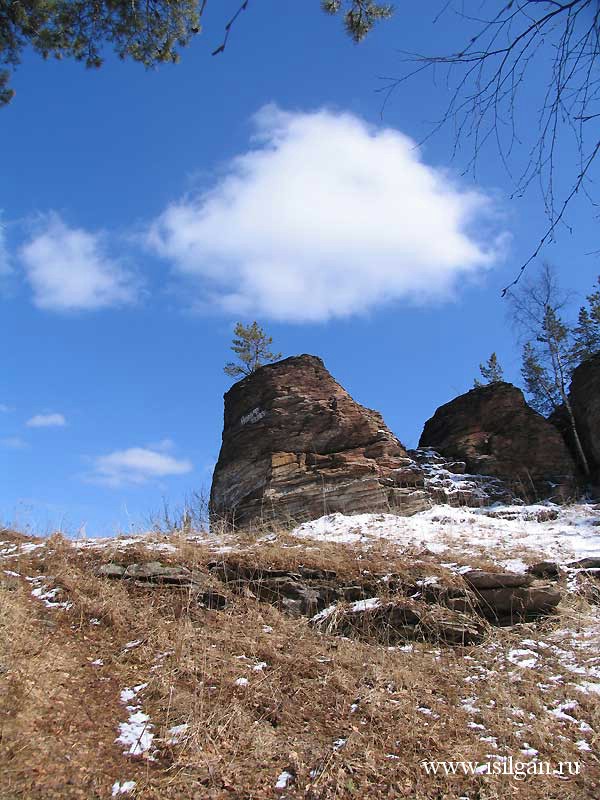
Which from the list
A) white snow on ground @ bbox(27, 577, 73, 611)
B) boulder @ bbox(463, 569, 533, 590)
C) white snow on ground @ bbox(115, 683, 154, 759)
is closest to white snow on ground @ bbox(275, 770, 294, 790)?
white snow on ground @ bbox(115, 683, 154, 759)

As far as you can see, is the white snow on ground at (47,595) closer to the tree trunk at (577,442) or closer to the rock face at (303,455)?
the rock face at (303,455)

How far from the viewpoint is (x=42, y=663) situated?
4840 millimetres

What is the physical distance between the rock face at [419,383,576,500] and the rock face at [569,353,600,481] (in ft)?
2.89

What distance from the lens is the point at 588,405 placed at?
18.6 meters

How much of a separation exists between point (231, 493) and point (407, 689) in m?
11.8

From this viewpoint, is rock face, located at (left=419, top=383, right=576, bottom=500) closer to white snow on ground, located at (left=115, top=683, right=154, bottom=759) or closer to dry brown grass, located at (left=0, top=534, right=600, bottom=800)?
dry brown grass, located at (left=0, top=534, right=600, bottom=800)

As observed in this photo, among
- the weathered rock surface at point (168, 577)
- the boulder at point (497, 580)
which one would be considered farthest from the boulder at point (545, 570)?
the weathered rock surface at point (168, 577)

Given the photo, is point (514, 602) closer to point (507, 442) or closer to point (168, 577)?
point (168, 577)

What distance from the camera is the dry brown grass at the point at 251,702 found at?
367 cm

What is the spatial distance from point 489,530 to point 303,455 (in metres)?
6.28

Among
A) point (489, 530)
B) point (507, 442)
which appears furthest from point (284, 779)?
point (507, 442)

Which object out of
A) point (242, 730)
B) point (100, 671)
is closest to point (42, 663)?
point (100, 671)

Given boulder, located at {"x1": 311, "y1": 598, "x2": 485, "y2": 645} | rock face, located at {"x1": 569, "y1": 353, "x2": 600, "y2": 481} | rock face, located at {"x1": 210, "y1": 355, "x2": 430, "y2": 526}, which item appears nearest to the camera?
boulder, located at {"x1": 311, "y1": 598, "x2": 485, "y2": 645}

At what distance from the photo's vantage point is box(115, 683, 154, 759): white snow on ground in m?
3.96
